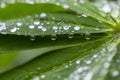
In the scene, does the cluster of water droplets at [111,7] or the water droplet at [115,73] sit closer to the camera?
the water droplet at [115,73]

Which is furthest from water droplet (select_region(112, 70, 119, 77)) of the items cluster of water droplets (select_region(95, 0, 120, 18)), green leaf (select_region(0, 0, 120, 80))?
cluster of water droplets (select_region(95, 0, 120, 18))

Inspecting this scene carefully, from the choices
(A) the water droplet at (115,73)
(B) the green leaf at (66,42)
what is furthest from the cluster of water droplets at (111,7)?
(A) the water droplet at (115,73)

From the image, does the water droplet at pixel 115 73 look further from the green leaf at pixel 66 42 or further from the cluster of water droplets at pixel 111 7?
the cluster of water droplets at pixel 111 7

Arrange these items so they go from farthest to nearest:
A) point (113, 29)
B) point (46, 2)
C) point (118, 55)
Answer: point (46, 2), point (113, 29), point (118, 55)

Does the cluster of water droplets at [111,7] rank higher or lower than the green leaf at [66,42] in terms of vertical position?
higher

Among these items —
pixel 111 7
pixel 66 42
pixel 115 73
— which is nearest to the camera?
pixel 115 73

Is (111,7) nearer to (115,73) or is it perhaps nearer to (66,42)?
(66,42)

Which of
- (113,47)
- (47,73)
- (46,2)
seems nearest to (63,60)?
(47,73)

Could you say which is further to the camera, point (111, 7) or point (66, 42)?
point (111, 7)

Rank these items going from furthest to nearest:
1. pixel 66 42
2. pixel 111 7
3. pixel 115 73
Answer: pixel 111 7 < pixel 66 42 < pixel 115 73

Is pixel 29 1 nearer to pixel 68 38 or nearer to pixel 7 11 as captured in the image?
pixel 7 11

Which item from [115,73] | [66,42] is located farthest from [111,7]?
[115,73]
